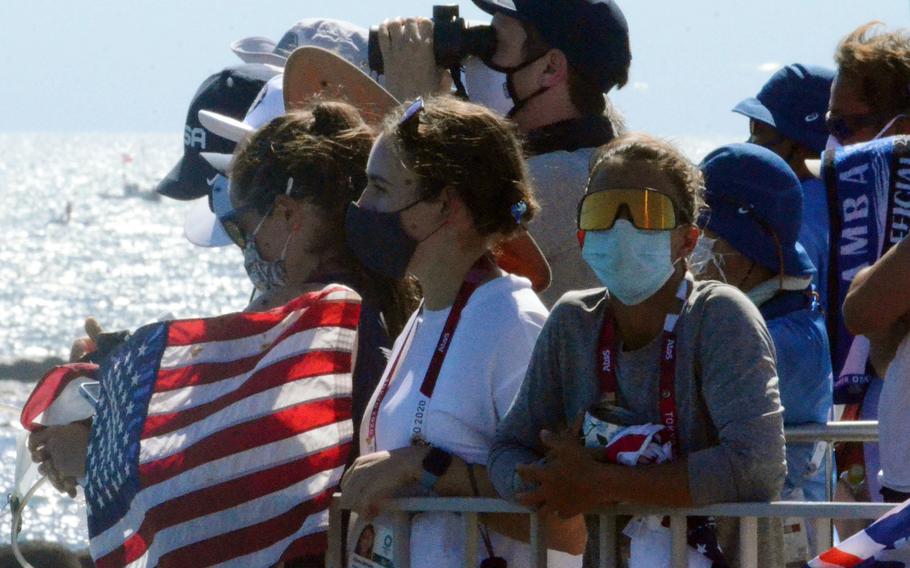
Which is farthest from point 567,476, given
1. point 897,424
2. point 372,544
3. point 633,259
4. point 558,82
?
point 558,82

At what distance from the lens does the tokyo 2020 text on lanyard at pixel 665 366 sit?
316cm

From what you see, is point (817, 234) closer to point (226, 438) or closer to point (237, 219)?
point (237, 219)

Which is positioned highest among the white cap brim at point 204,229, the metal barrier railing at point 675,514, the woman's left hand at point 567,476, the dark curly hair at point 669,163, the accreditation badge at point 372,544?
the dark curly hair at point 669,163

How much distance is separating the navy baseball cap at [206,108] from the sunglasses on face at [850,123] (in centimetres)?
190

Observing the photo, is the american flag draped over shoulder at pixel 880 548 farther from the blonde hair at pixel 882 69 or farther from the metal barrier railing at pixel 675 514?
the blonde hair at pixel 882 69

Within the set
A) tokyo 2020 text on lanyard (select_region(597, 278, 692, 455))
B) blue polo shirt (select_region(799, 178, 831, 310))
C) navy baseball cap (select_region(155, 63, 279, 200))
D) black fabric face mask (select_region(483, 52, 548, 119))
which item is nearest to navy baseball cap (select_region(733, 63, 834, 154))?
blue polo shirt (select_region(799, 178, 831, 310))

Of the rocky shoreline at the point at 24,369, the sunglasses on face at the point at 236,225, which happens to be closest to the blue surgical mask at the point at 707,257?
the sunglasses on face at the point at 236,225

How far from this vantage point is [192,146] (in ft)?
17.7

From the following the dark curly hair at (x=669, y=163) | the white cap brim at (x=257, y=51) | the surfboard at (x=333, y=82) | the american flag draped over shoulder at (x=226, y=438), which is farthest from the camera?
the white cap brim at (x=257, y=51)

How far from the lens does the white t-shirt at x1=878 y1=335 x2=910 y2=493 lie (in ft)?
11.5

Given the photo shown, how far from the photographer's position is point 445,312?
3.69 metres

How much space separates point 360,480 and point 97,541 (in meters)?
0.87

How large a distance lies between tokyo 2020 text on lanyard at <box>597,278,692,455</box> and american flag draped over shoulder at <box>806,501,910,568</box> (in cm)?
41

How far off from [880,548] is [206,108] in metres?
3.24
